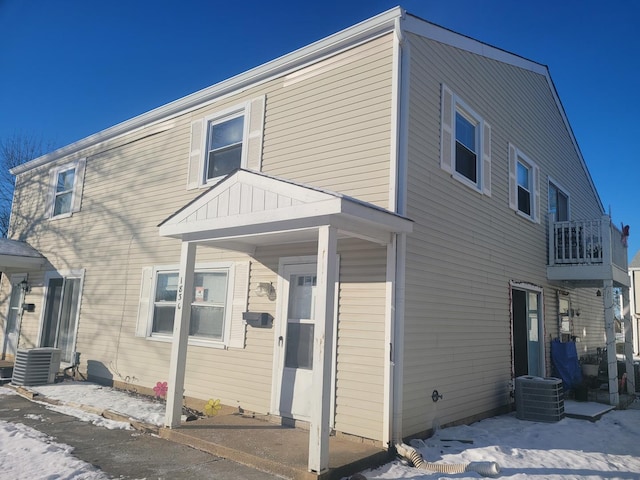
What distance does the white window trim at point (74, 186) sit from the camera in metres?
10.7

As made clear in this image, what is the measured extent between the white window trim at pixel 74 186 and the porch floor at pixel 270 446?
267 inches

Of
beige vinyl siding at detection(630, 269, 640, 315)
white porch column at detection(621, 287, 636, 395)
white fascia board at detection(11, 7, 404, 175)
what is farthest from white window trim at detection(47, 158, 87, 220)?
beige vinyl siding at detection(630, 269, 640, 315)

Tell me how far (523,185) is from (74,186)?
31.8 feet

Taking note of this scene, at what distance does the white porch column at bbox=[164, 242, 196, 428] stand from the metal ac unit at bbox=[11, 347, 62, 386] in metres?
4.63

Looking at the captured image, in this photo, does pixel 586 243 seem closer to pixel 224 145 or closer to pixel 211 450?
pixel 224 145

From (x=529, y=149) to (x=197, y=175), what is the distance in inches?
258

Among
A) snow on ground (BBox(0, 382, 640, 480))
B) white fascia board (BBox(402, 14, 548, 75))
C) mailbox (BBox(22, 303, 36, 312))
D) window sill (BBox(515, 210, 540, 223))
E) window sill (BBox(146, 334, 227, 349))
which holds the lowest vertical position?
snow on ground (BBox(0, 382, 640, 480))

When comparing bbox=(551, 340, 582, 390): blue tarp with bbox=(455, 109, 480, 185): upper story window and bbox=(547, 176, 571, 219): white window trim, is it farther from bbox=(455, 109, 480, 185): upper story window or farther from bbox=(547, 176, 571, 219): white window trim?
bbox=(455, 109, 480, 185): upper story window

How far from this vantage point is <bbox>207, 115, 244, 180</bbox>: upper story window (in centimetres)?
791

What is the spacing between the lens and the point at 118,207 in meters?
9.67

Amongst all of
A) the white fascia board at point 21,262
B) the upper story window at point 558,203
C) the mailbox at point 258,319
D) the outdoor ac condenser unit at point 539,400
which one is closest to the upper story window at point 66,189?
the white fascia board at point 21,262

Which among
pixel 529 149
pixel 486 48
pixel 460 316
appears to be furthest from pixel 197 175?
pixel 529 149

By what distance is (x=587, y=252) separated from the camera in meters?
9.37

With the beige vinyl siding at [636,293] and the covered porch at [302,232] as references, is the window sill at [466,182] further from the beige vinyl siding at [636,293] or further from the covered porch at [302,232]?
the beige vinyl siding at [636,293]
